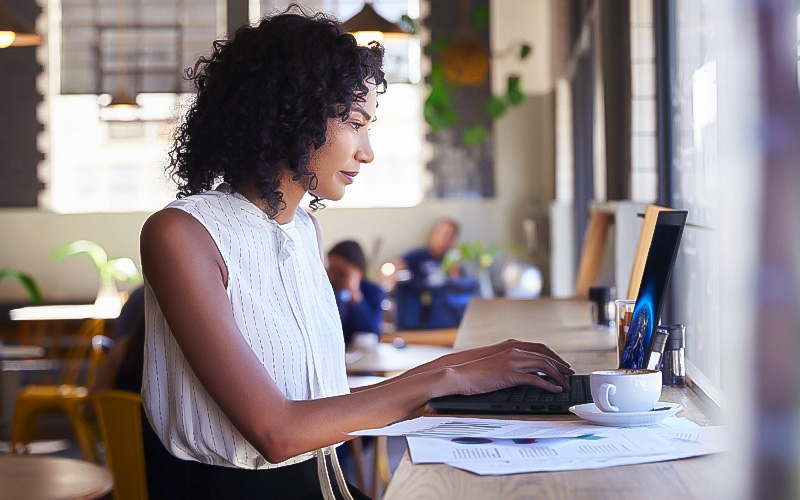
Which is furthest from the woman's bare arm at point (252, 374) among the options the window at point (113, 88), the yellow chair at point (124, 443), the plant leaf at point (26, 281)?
the window at point (113, 88)

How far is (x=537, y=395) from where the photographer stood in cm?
136

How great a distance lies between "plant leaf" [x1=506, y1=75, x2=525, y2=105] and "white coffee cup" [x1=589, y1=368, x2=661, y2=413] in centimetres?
653

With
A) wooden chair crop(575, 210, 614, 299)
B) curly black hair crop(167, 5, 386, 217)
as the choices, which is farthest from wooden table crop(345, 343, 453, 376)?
curly black hair crop(167, 5, 386, 217)

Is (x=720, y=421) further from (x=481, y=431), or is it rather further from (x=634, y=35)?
(x=634, y=35)

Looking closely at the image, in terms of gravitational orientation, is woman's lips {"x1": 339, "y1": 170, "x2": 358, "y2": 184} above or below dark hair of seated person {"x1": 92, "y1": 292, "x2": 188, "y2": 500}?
above

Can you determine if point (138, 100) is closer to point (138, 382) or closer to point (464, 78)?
point (464, 78)

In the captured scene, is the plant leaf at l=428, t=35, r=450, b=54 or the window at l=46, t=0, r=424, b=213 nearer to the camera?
the plant leaf at l=428, t=35, r=450, b=54

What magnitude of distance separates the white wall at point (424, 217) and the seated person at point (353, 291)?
132 inches

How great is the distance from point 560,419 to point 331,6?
749 cm

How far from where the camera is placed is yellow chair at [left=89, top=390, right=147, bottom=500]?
2615mm

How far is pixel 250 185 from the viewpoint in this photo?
1609mm

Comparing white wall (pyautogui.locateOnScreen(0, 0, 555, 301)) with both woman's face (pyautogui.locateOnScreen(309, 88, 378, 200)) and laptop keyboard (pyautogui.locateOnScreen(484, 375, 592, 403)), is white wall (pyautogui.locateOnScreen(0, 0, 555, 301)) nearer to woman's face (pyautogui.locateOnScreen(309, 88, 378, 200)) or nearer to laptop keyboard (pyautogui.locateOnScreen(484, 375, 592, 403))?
woman's face (pyautogui.locateOnScreen(309, 88, 378, 200))

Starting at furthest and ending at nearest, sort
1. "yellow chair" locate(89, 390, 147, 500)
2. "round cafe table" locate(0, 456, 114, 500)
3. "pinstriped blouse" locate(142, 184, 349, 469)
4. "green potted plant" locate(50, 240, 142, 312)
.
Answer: "green potted plant" locate(50, 240, 142, 312), "yellow chair" locate(89, 390, 147, 500), "round cafe table" locate(0, 456, 114, 500), "pinstriped blouse" locate(142, 184, 349, 469)

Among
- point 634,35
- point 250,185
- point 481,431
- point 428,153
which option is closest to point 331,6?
point 428,153
